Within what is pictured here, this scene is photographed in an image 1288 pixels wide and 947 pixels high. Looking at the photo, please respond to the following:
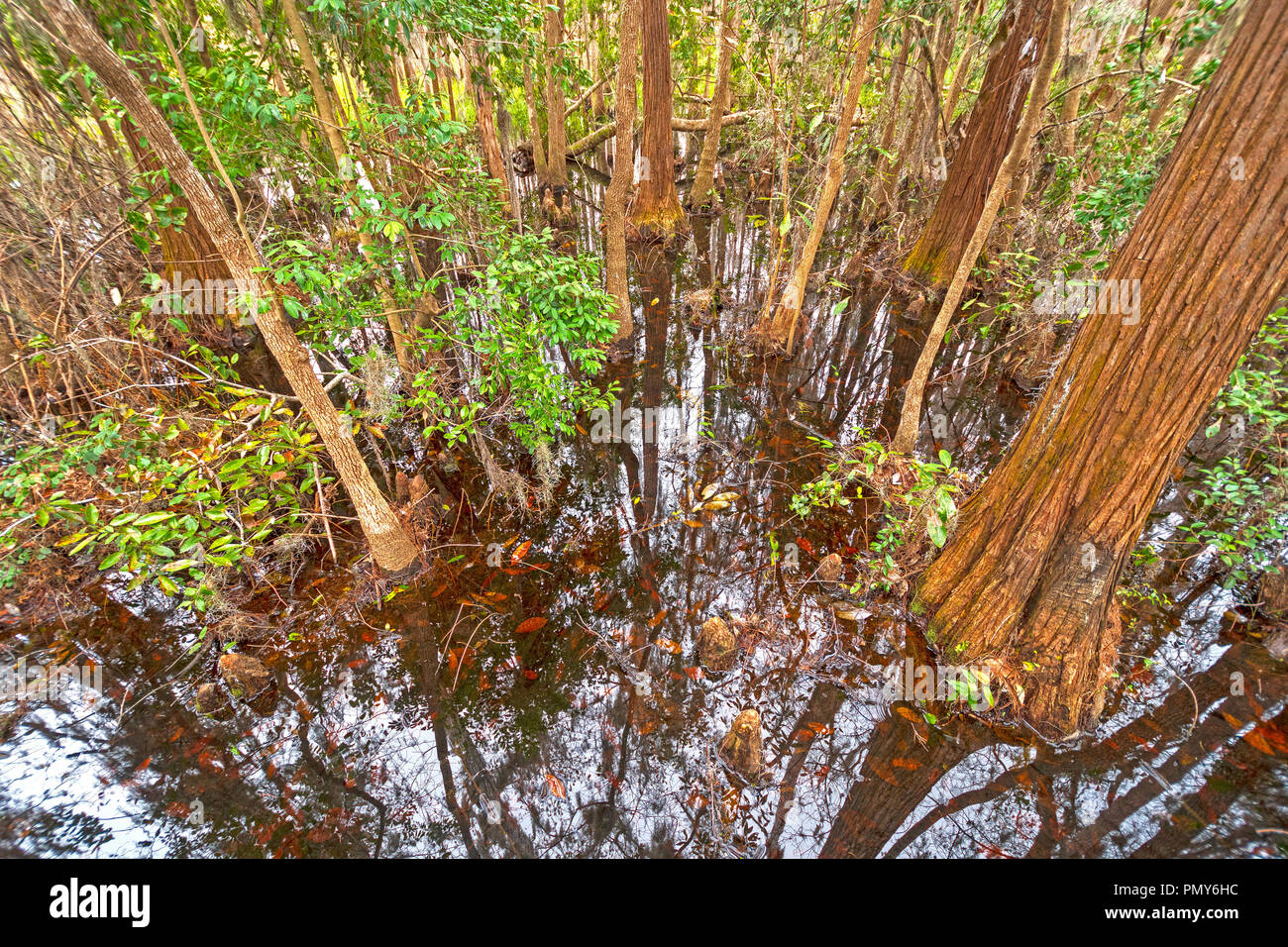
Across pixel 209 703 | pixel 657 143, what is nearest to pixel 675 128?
pixel 657 143

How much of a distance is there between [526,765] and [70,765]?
8.18 feet

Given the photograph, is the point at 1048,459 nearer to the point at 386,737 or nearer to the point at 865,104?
the point at 386,737

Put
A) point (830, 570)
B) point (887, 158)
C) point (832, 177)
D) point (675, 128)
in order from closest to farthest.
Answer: point (830, 570) → point (832, 177) → point (887, 158) → point (675, 128)

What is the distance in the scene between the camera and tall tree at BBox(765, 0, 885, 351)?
4094 millimetres

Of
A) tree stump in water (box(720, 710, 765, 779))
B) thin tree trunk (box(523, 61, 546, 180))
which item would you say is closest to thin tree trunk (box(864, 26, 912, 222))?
thin tree trunk (box(523, 61, 546, 180))

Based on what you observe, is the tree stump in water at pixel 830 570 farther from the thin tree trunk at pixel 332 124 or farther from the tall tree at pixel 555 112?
the tall tree at pixel 555 112

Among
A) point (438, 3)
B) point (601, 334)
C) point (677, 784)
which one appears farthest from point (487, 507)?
point (438, 3)

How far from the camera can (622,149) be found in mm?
5383

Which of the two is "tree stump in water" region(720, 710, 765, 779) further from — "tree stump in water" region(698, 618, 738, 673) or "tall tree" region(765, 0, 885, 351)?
"tall tree" region(765, 0, 885, 351)

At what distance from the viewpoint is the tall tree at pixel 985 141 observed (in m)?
5.74

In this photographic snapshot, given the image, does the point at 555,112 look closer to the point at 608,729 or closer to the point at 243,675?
the point at 243,675

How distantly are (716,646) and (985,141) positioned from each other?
7.29 meters

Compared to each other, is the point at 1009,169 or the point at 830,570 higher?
the point at 1009,169

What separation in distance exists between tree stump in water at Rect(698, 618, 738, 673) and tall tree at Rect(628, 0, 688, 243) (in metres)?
7.70
